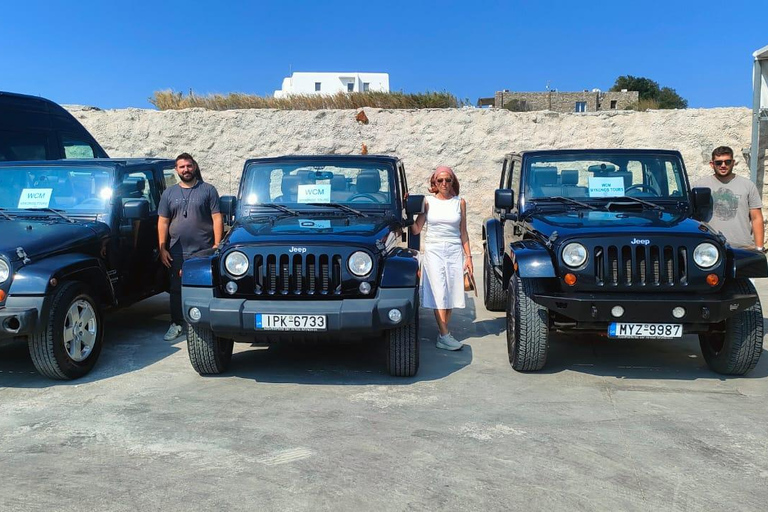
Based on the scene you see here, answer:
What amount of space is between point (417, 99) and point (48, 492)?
1304cm

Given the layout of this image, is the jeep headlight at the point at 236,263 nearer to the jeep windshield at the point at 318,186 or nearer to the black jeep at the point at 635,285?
the jeep windshield at the point at 318,186

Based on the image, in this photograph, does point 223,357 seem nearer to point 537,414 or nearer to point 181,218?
point 181,218

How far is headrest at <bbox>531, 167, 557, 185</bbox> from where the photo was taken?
20.7 ft

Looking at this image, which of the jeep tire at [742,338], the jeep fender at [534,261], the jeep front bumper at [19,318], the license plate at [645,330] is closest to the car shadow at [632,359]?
the jeep tire at [742,338]

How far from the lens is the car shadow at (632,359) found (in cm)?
528

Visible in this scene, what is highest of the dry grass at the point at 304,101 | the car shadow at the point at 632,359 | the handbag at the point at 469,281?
the dry grass at the point at 304,101

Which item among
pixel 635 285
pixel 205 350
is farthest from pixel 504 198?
pixel 205 350

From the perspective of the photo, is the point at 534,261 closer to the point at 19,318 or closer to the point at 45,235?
the point at 19,318

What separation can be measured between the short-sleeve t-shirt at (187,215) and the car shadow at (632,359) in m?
3.23

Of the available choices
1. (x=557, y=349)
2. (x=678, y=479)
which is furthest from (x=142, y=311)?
(x=678, y=479)

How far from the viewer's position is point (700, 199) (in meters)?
5.87

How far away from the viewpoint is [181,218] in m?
6.30

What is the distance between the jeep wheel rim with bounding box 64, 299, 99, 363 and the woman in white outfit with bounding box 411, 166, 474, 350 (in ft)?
8.72

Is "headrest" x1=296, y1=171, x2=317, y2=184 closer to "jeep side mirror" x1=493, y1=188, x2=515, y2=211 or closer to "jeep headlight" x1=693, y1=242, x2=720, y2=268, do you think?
"jeep side mirror" x1=493, y1=188, x2=515, y2=211
